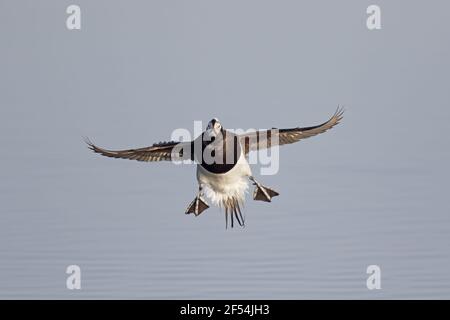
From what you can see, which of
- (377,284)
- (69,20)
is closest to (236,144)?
(377,284)

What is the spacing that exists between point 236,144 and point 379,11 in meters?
10.7

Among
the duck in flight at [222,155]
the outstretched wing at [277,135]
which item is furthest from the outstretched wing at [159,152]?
the outstretched wing at [277,135]

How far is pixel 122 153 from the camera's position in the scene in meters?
10.4

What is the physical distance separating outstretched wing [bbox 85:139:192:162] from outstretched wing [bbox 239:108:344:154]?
1.66 ft

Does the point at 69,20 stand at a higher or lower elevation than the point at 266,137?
higher

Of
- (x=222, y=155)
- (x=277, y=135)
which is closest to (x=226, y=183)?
(x=222, y=155)

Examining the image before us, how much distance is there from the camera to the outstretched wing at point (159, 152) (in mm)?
10305

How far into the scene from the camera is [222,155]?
1024 cm

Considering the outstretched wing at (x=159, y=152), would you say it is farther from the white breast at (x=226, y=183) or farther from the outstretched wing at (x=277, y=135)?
the outstretched wing at (x=277, y=135)

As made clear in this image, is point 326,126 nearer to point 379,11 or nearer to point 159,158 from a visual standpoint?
point 159,158

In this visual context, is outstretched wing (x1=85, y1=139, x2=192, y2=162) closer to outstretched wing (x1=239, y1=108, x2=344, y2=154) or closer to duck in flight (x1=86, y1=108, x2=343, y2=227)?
duck in flight (x1=86, y1=108, x2=343, y2=227)

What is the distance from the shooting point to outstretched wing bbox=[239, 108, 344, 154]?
10.4 metres

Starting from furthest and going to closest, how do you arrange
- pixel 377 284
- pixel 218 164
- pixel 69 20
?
pixel 69 20 → pixel 218 164 → pixel 377 284

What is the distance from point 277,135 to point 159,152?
1.03 metres
